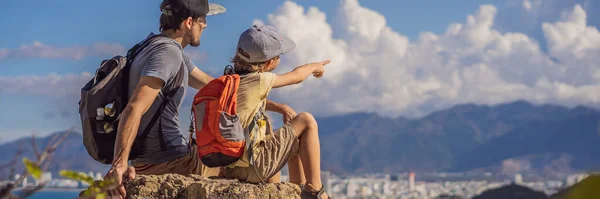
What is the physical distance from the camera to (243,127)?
425cm

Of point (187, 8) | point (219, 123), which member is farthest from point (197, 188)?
point (187, 8)

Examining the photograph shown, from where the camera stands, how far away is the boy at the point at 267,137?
4223mm

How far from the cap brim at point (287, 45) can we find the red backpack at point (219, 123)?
457 millimetres

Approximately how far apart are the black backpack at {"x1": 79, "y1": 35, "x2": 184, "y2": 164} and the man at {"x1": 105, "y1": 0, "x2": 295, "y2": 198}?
0.06 m

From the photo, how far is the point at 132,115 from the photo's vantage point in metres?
4.01

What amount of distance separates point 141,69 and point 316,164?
1010 mm

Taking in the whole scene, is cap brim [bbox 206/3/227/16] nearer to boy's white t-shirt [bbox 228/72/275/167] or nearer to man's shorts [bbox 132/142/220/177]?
boy's white t-shirt [bbox 228/72/275/167]

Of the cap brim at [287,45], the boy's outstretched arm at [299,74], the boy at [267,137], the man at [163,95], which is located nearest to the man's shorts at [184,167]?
the man at [163,95]

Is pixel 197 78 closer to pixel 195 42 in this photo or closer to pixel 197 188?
pixel 195 42

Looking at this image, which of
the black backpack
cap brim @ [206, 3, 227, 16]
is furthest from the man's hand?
cap brim @ [206, 3, 227, 16]

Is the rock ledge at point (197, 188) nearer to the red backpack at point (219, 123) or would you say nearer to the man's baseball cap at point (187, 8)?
the red backpack at point (219, 123)

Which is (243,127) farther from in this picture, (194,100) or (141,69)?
(141,69)

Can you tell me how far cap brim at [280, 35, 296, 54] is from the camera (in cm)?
453

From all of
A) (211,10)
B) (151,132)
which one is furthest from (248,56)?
(151,132)
